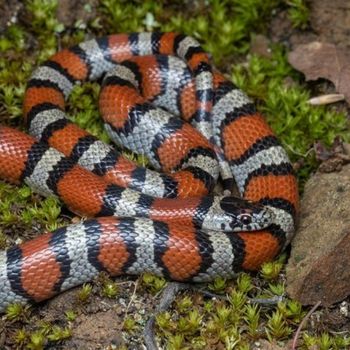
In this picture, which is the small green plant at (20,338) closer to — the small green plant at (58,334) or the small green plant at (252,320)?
the small green plant at (58,334)

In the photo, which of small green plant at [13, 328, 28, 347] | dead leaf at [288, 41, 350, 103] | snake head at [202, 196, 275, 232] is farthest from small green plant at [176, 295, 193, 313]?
dead leaf at [288, 41, 350, 103]

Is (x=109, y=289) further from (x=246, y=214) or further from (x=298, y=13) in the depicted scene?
(x=298, y=13)

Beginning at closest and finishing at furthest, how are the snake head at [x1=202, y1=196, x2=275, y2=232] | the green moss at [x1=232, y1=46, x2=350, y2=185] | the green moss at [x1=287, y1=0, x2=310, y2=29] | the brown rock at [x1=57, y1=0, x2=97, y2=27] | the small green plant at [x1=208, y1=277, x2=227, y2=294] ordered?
the small green plant at [x1=208, y1=277, x2=227, y2=294] → the snake head at [x1=202, y1=196, x2=275, y2=232] → the green moss at [x1=232, y1=46, x2=350, y2=185] → the green moss at [x1=287, y1=0, x2=310, y2=29] → the brown rock at [x1=57, y1=0, x2=97, y2=27]

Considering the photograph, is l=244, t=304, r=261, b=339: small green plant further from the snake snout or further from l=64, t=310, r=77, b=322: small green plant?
l=64, t=310, r=77, b=322: small green plant

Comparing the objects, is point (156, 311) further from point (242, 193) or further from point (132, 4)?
point (132, 4)

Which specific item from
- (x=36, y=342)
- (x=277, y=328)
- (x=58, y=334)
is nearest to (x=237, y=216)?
(x=277, y=328)

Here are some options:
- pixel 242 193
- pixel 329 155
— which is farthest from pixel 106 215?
pixel 329 155

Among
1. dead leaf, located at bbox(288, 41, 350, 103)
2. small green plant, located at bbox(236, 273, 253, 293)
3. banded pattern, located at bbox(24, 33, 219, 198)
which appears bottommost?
small green plant, located at bbox(236, 273, 253, 293)

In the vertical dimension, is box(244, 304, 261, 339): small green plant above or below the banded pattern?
below
